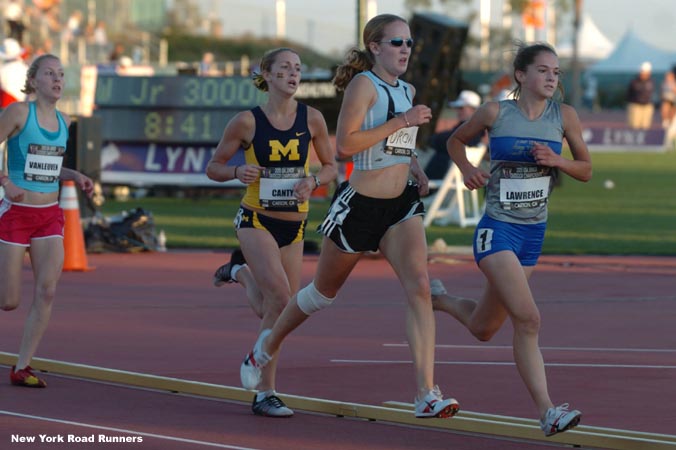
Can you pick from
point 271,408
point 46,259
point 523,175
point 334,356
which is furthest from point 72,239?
point 523,175

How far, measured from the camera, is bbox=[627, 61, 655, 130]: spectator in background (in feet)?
172

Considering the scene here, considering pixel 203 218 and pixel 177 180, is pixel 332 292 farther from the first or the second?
pixel 177 180

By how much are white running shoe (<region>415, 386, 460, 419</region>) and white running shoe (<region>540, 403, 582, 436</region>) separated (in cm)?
50

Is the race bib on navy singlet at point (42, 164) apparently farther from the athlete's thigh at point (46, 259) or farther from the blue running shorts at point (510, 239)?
the blue running shorts at point (510, 239)

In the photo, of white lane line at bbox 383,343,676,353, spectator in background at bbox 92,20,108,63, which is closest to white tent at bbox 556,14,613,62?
spectator in background at bbox 92,20,108,63

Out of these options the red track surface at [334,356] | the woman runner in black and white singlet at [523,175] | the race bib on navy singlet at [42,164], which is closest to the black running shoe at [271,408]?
the red track surface at [334,356]

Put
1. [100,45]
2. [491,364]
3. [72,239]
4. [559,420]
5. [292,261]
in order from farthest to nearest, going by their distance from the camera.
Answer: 1. [100,45]
2. [72,239]
3. [491,364]
4. [292,261]
5. [559,420]

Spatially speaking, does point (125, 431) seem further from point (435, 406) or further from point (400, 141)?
point (400, 141)

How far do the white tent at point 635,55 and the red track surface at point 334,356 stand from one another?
63905 millimetres

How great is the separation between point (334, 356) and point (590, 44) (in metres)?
80.7

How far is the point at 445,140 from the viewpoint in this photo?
2070 cm

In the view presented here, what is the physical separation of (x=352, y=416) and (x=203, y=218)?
15931 mm

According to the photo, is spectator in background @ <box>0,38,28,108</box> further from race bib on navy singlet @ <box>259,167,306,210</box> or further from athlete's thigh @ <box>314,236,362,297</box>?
athlete's thigh @ <box>314,236,362,297</box>

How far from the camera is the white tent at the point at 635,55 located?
79.1m
